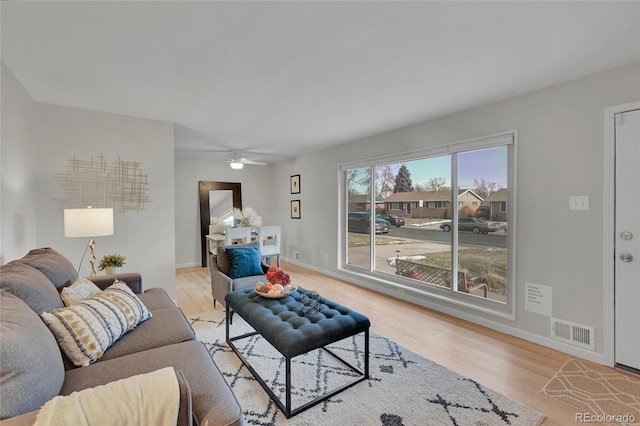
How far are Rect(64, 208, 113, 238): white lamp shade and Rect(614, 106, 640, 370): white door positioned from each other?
436 cm

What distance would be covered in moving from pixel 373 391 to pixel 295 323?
2.35 ft

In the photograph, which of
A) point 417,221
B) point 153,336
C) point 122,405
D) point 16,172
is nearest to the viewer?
point 122,405

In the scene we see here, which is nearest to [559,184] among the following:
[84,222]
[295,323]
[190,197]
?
[295,323]

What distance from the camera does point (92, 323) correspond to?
153cm

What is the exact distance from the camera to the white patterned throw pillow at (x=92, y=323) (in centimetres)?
140

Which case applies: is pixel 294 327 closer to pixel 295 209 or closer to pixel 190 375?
pixel 190 375

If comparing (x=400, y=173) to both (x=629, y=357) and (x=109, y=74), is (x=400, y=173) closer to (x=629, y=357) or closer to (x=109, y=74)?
(x=629, y=357)

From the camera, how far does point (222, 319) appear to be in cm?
318

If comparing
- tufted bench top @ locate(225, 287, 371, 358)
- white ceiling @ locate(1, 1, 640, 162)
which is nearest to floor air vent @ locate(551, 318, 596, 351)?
tufted bench top @ locate(225, 287, 371, 358)

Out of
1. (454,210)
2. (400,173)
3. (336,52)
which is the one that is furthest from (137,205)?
(454,210)

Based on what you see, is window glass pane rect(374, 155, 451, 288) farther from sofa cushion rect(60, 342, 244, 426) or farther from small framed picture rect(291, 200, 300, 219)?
sofa cushion rect(60, 342, 244, 426)

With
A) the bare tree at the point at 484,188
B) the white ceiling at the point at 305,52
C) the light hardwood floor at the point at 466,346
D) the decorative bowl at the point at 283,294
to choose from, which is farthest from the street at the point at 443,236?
the decorative bowl at the point at 283,294

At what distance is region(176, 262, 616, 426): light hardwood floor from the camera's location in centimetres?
198

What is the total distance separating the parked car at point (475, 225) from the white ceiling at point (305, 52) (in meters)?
1.26
